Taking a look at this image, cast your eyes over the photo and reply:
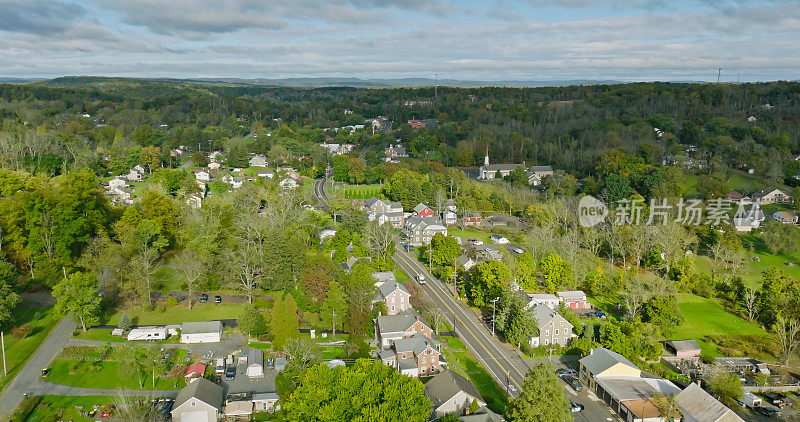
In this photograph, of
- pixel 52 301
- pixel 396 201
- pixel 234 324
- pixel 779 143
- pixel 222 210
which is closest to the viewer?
pixel 234 324

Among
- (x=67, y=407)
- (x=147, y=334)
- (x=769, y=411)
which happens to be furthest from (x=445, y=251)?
(x=67, y=407)

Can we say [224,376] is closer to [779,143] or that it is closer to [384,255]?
[384,255]

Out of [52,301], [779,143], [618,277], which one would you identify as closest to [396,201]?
[618,277]

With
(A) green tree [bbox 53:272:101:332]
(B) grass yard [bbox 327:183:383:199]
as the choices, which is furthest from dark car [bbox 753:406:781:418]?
(B) grass yard [bbox 327:183:383:199]

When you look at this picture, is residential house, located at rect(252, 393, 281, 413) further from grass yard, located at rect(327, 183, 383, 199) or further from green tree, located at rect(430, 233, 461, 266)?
grass yard, located at rect(327, 183, 383, 199)

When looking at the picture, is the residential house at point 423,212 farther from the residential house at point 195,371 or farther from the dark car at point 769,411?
the dark car at point 769,411

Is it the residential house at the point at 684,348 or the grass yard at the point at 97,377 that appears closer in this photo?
the grass yard at the point at 97,377

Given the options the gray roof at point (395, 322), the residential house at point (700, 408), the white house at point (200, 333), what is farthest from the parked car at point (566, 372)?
the white house at point (200, 333)
